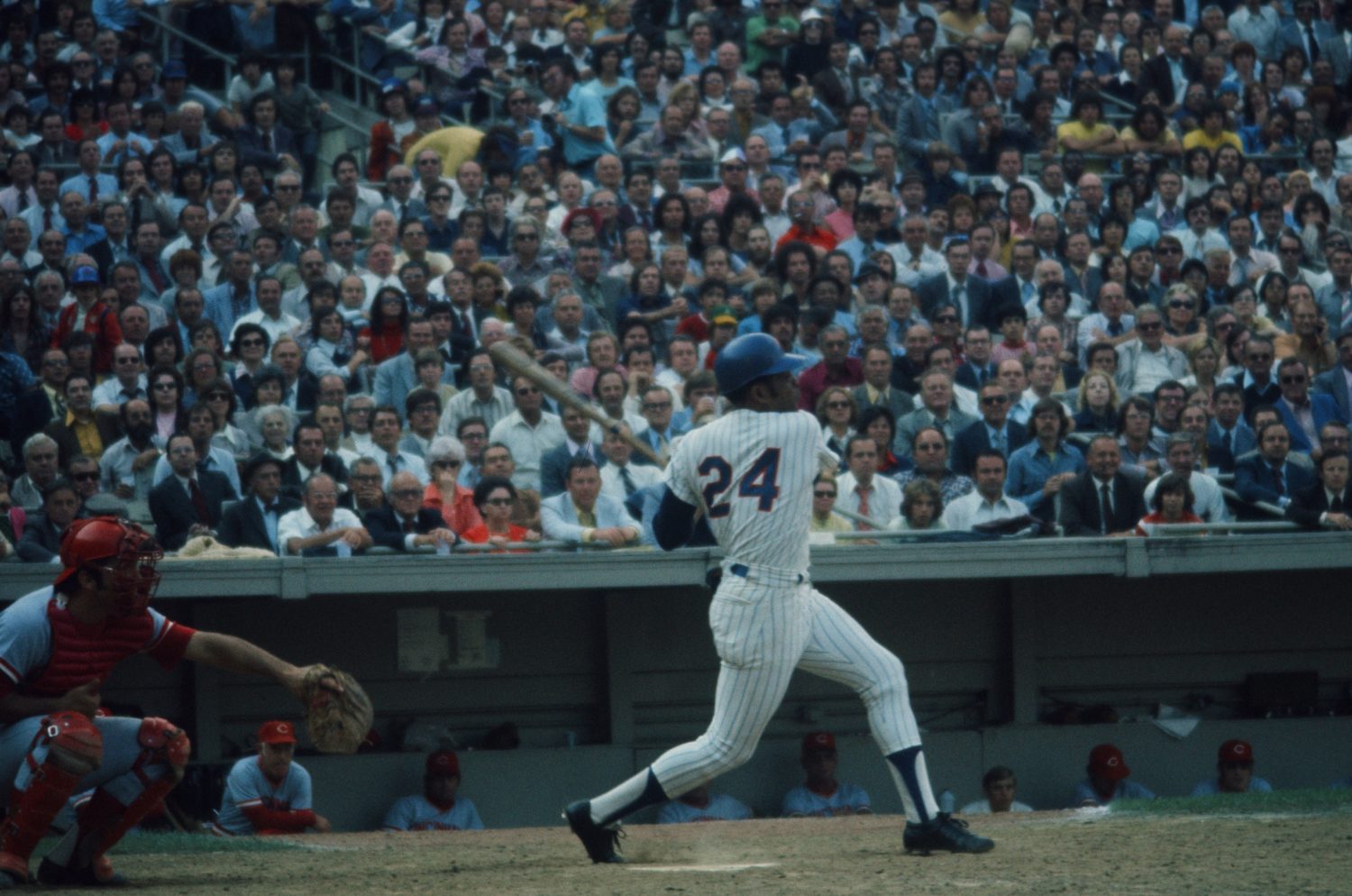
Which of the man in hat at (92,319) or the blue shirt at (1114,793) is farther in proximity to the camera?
the man in hat at (92,319)

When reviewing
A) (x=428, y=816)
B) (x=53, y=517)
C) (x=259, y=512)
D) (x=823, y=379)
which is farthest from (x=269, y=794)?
(x=823, y=379)

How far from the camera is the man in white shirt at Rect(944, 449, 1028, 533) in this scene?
998 centimetres

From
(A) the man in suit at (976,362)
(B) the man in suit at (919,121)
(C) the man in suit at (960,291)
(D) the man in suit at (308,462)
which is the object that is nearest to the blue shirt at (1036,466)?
(A) the man in suit at (976,362)

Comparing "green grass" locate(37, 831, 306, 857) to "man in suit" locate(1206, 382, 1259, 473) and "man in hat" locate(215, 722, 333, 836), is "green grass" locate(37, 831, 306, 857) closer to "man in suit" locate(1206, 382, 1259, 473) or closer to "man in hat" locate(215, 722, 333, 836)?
"man in hat" locate(215, 722, 333, 836)

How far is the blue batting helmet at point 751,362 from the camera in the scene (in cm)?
601

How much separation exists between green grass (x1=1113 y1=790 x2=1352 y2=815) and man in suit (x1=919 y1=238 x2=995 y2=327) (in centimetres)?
513

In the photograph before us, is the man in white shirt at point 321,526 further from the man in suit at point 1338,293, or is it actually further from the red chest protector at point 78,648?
the man in suit at point 1338,293

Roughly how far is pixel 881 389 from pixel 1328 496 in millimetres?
2573

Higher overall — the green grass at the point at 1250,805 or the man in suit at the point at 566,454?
the man in suit at the point at 566,454

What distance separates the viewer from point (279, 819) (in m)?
8.41

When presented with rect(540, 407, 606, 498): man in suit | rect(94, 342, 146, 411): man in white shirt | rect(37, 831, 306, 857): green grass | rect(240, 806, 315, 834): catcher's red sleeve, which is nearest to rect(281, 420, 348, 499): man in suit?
rect(540, 407, 606, 498): man in suit

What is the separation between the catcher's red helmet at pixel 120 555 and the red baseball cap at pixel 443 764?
399 centimetres

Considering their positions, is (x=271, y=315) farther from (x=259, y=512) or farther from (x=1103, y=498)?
(x=1103, y=498)

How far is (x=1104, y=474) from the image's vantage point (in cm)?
1009
